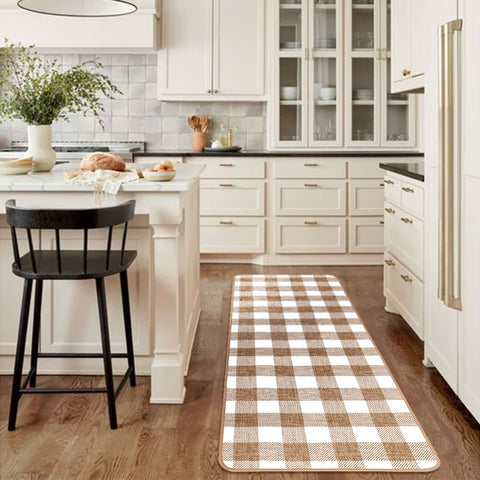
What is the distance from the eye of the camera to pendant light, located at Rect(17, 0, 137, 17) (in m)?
3.03

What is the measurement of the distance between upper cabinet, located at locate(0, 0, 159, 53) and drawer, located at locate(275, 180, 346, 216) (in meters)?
1.59

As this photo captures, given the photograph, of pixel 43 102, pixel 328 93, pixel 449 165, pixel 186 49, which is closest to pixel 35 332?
pixel 43 102

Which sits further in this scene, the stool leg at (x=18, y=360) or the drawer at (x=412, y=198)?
the drawer at (x=412, y=198)

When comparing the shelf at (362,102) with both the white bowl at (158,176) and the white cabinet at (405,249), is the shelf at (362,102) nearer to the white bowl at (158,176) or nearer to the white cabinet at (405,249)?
the white cabinet at (405,249)

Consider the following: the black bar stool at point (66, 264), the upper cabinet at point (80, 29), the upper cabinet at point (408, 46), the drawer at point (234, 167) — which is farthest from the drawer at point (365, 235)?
the black bar stool at point (66, 264)

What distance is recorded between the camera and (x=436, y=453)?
2.29 m

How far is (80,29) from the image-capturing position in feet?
18.2

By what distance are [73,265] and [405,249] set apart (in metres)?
1.88

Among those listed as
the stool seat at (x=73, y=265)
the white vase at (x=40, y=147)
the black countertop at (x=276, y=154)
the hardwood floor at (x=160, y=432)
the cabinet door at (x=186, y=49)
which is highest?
the cabinet door at (x=186, y=49)

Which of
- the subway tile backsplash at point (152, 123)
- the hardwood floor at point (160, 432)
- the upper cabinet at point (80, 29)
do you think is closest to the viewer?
the hardwood floor at point (160, 432)

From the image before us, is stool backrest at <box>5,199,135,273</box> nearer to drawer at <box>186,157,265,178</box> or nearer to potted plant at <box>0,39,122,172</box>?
potted plant at <box>0,39,122,172</box>

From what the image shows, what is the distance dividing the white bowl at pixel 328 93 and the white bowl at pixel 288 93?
0.21 meters

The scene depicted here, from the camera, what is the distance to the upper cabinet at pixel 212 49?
5.70 meters

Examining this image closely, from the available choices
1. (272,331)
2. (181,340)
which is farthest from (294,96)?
(181,340)
